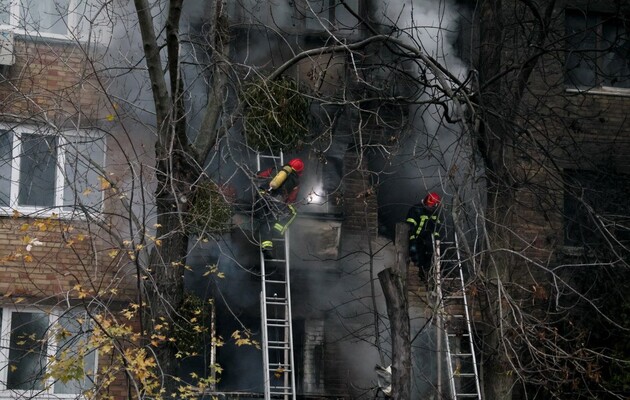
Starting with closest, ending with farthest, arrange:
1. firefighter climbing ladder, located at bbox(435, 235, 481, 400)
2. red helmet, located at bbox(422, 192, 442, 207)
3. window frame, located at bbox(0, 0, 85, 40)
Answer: firefighter climbing ladder, located at bbox(435, 235, 481, 400) → window frame, located at bbox(0, 0, 85, 40) → red helmet, located at bbox(422, 192, 442, 207)

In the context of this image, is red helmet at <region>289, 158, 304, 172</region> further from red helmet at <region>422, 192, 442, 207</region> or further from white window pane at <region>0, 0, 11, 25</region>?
white window pane at <region>0, 0, 11, 25</region>

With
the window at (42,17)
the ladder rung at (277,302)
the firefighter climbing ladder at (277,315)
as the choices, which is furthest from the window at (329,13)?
the ladder rung at (277,302)

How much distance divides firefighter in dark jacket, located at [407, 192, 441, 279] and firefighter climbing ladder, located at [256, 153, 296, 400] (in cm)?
178

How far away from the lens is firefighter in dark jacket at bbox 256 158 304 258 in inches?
598

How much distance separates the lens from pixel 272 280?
15773mm

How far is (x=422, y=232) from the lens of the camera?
651 inches

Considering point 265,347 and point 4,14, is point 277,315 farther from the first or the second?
point 4,14

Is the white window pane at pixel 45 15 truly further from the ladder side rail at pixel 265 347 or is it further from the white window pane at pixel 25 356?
the ladder side rail at pixel 265 347

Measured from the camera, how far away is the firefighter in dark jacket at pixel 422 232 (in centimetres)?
1639

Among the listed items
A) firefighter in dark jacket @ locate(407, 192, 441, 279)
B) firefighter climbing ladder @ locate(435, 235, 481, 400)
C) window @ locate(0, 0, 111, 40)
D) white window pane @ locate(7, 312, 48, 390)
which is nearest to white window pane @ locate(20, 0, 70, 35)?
window @ locate(0, 0, 111, 40)

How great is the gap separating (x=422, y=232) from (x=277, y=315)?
2.27m

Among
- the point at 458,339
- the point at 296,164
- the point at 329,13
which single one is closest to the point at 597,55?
the point at 329,13

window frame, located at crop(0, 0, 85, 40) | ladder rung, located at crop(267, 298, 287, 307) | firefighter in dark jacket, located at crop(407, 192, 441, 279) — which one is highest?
window frame, located at crop(0, 0, 85, 40)

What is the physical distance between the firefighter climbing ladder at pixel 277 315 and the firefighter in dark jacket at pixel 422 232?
70.1 inches
